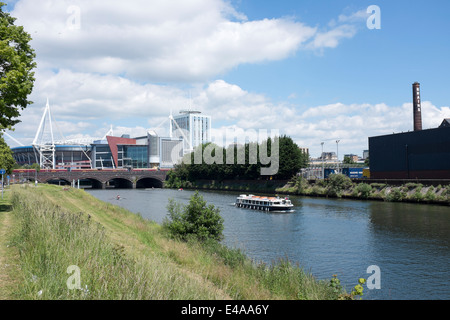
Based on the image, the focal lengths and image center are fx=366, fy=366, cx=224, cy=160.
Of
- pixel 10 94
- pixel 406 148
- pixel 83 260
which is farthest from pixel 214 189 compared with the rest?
pixel 83 260

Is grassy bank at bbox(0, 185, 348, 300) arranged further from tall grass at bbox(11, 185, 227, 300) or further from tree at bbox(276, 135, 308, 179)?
tree at bbox(276, 135, 308, 179)

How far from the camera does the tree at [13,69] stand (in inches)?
845

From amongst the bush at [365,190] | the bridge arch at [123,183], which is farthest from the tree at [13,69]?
the bridge arch at [123,183]

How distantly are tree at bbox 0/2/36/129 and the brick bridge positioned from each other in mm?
119516

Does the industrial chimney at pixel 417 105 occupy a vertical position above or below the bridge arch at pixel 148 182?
above

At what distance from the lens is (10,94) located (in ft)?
73.2

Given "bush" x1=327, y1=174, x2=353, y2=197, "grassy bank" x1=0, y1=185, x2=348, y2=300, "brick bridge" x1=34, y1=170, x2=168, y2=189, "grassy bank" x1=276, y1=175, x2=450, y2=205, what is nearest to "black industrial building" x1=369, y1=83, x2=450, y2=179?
"grassy bank" x1=276, y1=175, x2=450, y2=205

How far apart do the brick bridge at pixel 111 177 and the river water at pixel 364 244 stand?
327ft

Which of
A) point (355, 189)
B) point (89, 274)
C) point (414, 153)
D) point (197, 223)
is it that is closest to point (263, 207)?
point (355, 189)

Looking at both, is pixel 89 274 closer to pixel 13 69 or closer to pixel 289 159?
pixel 13 69

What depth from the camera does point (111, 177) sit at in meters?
147

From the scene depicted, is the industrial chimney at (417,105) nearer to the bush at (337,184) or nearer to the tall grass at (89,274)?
the bush at (337,184)

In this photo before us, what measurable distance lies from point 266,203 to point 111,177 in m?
99.3
